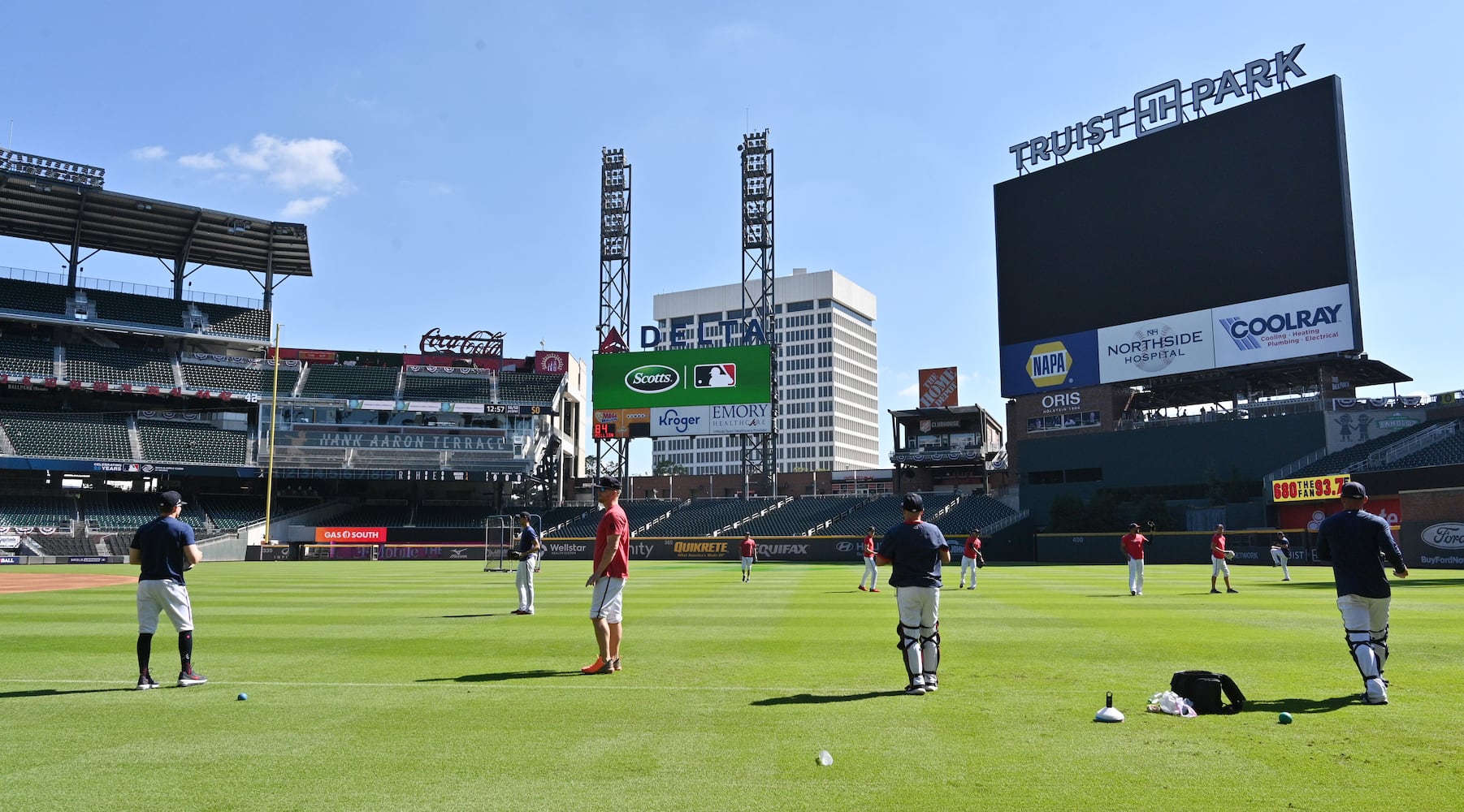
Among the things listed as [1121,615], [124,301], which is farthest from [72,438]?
[1121,615]

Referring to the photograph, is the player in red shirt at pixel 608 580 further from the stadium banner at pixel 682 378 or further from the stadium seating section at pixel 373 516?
the stadium seating section at pixel 373 516

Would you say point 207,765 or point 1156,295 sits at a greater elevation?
point 1156,295

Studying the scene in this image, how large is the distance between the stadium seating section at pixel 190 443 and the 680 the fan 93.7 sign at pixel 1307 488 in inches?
2501

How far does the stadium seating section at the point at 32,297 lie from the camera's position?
6556 cm

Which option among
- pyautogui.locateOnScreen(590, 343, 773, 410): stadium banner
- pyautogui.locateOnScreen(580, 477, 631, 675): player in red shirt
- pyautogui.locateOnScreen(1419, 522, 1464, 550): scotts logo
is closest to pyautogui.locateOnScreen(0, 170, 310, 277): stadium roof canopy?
pyautogui.locateOnScreen(590, 343, 773, 410): stadium banner

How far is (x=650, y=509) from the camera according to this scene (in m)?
73.6

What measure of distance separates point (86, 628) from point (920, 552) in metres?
13.7

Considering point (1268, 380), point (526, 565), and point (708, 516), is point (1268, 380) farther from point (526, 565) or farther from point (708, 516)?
point (526, 565)

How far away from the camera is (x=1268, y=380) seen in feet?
194

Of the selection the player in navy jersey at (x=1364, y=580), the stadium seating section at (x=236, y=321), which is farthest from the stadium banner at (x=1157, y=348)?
the stadium seating section at (x=236, y=321)


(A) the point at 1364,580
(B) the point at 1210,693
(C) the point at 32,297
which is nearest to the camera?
(B) the point at 1210,693

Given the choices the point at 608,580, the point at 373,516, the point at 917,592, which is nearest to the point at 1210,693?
the point at 917,592

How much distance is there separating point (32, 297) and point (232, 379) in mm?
13239

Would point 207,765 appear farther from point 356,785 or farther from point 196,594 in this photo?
point 196,594
